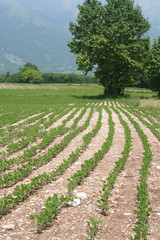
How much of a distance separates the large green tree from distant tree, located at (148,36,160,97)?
219 centimetres

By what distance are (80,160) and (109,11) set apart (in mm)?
43321

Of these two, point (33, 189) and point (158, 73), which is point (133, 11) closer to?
point (158, 73)

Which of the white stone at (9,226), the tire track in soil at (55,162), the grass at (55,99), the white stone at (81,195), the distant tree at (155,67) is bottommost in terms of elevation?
the white stone at (9,226)

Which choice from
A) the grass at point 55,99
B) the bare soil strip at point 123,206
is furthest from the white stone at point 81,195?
the grass at point 55,99

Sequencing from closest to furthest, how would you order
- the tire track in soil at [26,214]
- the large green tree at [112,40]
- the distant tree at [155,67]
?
the tire track in soil at [26,214], the distant tree at [155,67], the large green tree at [112,40]

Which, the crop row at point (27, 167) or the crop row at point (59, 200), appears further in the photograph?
the crop row at point (27, 167)

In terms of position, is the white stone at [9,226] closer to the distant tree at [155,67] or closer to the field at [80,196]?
the field at [80,196]

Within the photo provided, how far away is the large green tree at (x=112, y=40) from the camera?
140 feet

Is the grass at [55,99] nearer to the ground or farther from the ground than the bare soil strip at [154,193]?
farther from the ground

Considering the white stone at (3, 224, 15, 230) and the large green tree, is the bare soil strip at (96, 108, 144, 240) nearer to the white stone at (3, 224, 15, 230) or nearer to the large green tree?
the white stone at (3, 224, 15, 230)

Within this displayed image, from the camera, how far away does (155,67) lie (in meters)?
41.8

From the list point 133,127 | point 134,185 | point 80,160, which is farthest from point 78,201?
point 133,127

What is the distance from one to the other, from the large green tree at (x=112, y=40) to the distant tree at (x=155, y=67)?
7.19 ft

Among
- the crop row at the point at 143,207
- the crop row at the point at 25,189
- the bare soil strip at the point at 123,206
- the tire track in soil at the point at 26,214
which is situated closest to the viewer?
the crop row at the point at 143,207
